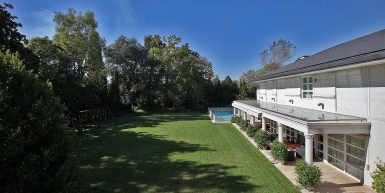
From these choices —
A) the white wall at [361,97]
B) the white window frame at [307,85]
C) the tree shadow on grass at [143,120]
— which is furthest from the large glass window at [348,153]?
the tree shadow on grass at [143,120]

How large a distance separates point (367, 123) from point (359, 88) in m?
1.28

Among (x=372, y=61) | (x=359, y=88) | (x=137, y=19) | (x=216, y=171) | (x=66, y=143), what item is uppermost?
(x=137, y=19)

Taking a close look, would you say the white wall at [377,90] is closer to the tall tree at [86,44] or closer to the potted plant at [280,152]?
the potted plant at [280,152]

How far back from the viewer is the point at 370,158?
21.8 feet

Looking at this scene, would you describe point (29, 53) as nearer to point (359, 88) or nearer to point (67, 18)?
point (67, 18)

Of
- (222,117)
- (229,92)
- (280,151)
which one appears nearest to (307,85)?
(280,151)

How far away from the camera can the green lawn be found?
718 cm

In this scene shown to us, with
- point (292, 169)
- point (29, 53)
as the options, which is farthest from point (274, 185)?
point (29, 53)

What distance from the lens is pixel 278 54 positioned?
36.6 m

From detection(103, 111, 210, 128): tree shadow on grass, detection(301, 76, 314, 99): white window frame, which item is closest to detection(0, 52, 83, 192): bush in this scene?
detection(301, 76, 314, 99): white window frame

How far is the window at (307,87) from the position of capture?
10.4 meters

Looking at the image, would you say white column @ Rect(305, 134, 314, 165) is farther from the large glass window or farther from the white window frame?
the white window frame

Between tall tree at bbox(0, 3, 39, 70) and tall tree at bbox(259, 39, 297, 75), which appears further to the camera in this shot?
tall tree at bbox(259, 39, 297, 75)

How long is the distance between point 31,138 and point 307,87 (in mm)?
12009
